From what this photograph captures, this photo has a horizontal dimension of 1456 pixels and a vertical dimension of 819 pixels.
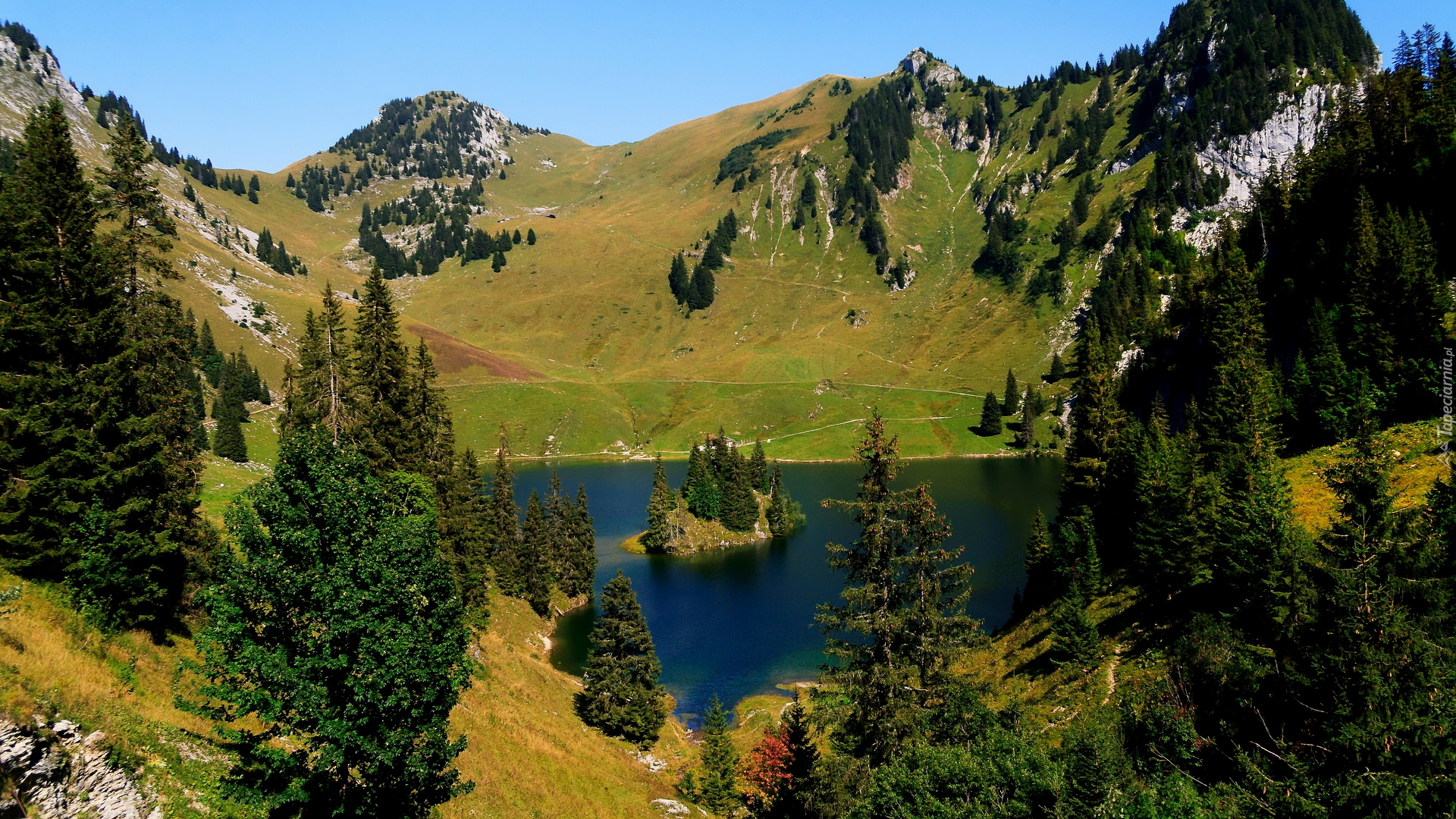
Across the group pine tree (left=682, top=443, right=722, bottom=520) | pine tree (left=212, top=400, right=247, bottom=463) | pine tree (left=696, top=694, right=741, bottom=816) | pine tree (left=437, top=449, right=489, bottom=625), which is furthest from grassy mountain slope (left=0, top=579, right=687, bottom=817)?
pine tree (left=212, top=400, right=247, bottom=463)

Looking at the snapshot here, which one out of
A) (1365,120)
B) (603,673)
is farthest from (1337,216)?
(603,673)

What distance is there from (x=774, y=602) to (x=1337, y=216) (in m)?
84.2

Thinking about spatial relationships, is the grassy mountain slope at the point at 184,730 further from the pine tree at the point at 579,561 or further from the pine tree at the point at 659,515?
the pine tree at the point at 659,515

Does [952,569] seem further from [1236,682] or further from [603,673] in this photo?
[603,673]

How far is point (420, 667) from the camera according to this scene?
1847 cm

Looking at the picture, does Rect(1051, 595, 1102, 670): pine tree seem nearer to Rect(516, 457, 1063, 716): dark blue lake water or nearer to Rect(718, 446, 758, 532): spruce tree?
Rect(516, 457, 1063, 716): dark blue lake water

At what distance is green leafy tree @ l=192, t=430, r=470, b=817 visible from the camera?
1750 centimetres

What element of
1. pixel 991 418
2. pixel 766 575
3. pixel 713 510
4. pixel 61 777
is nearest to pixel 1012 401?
pixel 991 418

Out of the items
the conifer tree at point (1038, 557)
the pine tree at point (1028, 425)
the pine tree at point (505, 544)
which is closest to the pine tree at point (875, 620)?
the conifer tree at point (1038, 557)

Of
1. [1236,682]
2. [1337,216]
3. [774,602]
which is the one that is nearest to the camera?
[1236,682]

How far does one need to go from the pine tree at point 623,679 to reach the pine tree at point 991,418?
511ft

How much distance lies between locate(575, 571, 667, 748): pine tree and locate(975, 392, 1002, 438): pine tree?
156m

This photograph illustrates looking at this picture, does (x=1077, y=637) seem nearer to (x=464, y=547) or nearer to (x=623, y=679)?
(x=623, y=679)

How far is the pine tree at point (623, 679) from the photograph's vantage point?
53906mm
